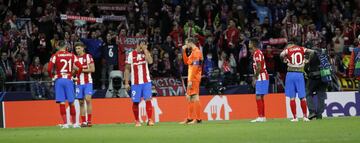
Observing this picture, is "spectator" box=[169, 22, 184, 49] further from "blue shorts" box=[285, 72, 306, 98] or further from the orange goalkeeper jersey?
"blue shorts" box=[285, 72, 306, 98]

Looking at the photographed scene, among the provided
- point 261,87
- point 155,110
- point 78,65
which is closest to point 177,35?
point 155,110

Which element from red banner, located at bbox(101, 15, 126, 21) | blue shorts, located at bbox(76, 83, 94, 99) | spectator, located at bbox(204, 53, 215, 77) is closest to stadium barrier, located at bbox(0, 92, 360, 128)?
spectator, located at bbox(204, 53, 215, 77)

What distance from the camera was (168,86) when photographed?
98.3 ft

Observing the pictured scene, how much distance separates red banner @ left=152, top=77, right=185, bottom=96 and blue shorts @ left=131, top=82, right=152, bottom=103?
7.80 meters

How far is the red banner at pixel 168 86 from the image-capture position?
2975cm

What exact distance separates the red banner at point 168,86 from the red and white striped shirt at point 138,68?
304 inches

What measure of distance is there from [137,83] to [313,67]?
5.79m

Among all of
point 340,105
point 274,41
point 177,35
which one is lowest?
point 340,105

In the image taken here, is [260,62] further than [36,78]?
No

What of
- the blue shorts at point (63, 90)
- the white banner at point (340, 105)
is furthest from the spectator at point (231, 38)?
the blue shorts at point (63, 90)

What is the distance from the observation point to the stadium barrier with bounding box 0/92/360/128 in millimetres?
26734

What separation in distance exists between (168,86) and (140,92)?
27.0 ft

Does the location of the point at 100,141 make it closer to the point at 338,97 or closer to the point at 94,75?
the point at 94,75

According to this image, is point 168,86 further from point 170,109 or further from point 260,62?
point 260,62
